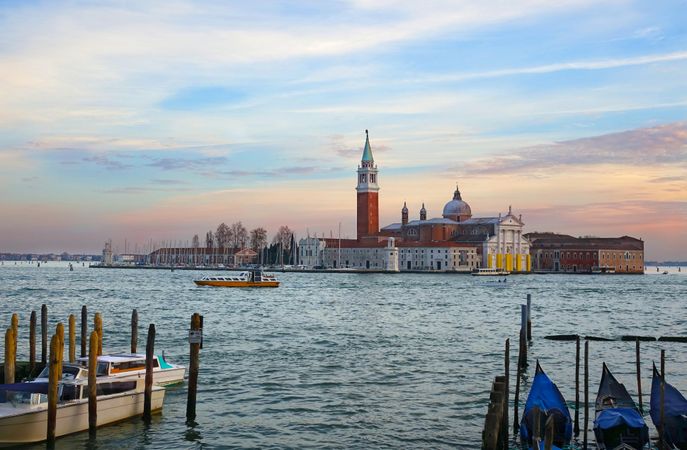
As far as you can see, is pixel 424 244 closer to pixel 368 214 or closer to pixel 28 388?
→ pixel 368 214

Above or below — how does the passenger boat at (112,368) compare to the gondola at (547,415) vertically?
above

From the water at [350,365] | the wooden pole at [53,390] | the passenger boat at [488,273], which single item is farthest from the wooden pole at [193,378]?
the passenger boat at [488,273]

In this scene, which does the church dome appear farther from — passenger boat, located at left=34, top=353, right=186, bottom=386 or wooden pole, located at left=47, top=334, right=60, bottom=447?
wooden pole, located at left=47, top=334, right=60, bottom=447

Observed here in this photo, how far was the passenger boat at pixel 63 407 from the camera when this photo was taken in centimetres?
1114

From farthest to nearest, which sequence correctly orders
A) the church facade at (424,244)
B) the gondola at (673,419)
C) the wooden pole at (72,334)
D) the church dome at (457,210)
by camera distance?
the church dome at (457,210)
the church facade at (424,244)
the wooden pole at (72,334)
the gondola at (673,419)

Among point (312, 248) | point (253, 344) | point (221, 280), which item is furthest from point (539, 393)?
point (312, 248)

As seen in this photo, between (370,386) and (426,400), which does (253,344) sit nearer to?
(370,386)

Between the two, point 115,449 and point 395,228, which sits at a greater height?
point 395,228

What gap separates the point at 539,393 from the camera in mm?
11727

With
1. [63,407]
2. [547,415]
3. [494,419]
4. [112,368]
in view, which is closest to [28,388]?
[63,407]

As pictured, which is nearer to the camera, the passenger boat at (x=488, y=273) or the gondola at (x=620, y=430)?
the gondola at (x=620, y=430)

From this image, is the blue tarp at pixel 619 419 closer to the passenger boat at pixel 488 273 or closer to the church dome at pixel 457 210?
the passenger boat at pixel 488 273

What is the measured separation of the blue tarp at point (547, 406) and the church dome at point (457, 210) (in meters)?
110

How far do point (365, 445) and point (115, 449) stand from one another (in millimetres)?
3477
